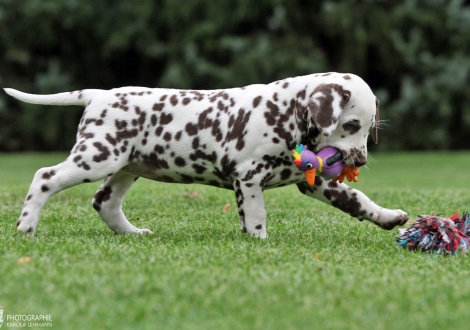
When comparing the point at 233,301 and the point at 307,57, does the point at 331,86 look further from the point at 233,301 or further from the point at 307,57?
the point at 307,57

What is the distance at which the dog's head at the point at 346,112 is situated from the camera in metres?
5.22

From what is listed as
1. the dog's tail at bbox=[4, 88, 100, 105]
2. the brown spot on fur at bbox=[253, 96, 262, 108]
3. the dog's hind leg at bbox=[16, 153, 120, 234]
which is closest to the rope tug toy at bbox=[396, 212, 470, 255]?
the brown spot on fur at bbox=[253, 96, 262, 108]

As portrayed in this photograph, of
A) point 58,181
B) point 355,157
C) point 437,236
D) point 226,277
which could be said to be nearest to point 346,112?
point 355,157

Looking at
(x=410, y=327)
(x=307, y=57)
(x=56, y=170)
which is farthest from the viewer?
(x=307, y=57)

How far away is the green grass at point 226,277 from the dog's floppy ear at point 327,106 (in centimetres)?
82

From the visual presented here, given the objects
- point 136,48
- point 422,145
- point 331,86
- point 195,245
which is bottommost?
point 422,145

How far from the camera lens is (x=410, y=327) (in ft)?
10.8

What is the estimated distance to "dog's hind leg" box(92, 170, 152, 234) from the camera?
19.9 feet

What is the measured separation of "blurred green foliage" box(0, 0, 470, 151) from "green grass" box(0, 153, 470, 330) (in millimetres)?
16042

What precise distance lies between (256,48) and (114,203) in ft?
54.8

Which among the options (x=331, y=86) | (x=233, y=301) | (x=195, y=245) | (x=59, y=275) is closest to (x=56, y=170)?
(x=195, y=245)

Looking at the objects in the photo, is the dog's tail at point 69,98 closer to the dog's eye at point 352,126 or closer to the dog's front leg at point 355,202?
the dog's front leg at point 355,202

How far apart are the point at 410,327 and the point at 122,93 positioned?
329 centimetres

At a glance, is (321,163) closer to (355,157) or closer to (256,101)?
(355,157)
